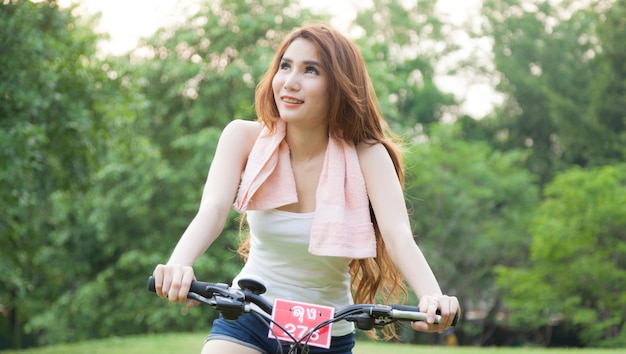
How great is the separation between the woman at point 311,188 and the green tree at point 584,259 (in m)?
19.0

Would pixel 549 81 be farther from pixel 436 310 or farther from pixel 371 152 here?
pixel 436 310

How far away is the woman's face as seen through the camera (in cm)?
310

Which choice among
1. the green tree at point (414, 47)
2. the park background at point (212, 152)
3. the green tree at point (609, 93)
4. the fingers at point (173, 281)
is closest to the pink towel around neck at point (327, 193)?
the fingers at point (173, 281)

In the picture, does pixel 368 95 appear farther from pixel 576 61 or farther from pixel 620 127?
pixel 576 61

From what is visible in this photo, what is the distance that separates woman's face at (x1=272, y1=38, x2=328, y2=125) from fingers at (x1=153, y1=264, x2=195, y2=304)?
0.74 m

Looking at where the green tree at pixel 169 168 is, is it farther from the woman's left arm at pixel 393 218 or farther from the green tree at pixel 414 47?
the woman's left arm at pixel 393 218

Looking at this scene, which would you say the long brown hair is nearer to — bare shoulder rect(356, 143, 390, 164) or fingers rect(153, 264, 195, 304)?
bare shoulder rect(356, 143, 390, 164)

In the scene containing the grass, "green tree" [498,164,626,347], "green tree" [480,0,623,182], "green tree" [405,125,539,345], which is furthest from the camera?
"green tree" [480,0,623,182]

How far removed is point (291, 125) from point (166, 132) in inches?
819

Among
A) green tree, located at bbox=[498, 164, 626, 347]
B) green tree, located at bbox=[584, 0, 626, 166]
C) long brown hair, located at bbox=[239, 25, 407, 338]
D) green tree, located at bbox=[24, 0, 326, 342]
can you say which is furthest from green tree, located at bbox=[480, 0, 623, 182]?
long brown hair, located at bbox=[239, 25, 407, 338]

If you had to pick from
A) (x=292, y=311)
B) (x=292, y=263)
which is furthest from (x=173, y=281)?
(x=292, y=263)

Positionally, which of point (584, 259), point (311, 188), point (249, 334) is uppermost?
point (311, 188)

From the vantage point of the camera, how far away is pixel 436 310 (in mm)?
2609

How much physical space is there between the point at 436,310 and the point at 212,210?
2.85ft
